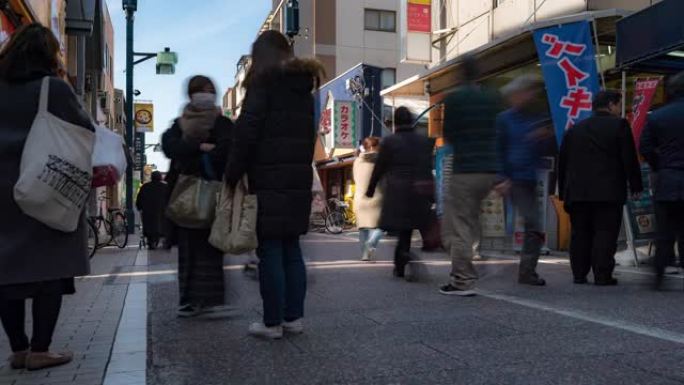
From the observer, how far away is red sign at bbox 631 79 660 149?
8.16 meters

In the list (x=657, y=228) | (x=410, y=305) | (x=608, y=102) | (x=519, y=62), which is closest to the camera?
(x=410, y=305)

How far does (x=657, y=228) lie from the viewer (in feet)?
19.6

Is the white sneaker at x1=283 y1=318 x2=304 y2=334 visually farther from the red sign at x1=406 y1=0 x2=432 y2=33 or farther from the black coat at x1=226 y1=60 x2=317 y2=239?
A: the red sign at x1=406 y1=0 x2=432 y2=33

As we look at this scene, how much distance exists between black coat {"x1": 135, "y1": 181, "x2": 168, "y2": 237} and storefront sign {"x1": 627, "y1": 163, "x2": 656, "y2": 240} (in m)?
8.62

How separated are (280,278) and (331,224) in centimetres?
1557

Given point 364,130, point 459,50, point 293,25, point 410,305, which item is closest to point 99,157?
point 410,305

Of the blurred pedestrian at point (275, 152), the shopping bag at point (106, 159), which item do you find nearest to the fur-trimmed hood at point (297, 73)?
the blurred pedestrian at point (275, 152)

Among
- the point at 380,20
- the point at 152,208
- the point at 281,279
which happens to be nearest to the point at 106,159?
the point at 281,279

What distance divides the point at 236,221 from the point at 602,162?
3.76m

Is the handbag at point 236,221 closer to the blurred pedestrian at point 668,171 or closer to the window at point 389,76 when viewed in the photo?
the blurred pedestrian at point 668,171

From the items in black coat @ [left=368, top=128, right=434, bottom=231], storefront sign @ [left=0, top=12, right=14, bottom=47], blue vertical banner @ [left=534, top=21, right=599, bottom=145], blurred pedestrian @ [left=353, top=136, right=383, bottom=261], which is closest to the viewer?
black coat @ [left=368, top=128, right=434, bottom=231]

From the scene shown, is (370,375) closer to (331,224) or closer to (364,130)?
(331,224)

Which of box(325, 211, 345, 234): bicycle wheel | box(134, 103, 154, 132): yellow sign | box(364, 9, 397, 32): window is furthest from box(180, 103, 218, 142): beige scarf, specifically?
box(364, 9, 397, 32): window

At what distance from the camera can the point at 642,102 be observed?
828cm
